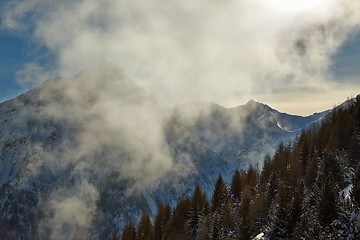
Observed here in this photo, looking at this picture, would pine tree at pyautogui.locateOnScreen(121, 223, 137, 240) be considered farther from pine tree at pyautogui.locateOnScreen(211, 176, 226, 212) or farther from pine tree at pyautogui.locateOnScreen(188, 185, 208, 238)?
pine tree at pyautogui.locateOnScreen(211, 176, 226, 212)

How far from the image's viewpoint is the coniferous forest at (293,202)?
52594 millimetres

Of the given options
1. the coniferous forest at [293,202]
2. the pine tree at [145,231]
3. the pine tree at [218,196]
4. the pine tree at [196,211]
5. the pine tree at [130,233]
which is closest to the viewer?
the coniferous forest at [293,202]

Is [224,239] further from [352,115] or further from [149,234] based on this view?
[352,115]

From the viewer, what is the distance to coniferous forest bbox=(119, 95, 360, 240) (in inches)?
2071

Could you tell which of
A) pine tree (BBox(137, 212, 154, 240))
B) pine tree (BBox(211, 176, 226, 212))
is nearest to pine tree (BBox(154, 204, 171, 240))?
pine tree (BBox(137, 212, 154, 240))

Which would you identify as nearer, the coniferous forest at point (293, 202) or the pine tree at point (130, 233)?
the coniferous forest at point (293, 202)

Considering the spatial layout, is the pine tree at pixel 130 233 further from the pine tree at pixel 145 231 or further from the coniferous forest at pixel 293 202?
the pine tree at pixel 145 231

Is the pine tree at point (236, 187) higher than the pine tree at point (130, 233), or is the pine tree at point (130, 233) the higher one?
the pine tree at point (236, 187)

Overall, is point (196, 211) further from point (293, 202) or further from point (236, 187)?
point (293, 202)

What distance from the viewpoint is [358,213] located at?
48.2m

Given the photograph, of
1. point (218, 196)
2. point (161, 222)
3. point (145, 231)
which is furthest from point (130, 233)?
point (218, 196)

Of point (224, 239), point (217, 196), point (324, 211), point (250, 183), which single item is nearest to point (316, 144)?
point (250, 183)

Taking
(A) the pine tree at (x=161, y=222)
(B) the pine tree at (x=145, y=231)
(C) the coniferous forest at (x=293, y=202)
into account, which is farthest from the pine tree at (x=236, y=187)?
(B) the pine tree at (x=145, y=231)

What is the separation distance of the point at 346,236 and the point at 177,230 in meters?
60.7
